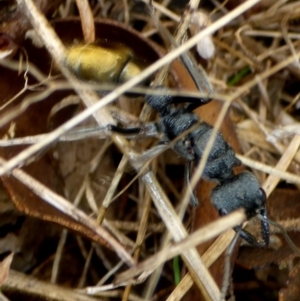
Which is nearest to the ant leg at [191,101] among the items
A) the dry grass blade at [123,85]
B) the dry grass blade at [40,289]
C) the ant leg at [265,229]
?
the dry grass blade at [123,85]

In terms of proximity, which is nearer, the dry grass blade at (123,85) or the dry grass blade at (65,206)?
the dry grass blade at (123,85)

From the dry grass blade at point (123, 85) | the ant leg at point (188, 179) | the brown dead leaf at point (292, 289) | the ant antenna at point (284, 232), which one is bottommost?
the brown dead leaf at point (292, 289)

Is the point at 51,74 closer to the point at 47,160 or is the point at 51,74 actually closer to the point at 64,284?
the point at 47,160

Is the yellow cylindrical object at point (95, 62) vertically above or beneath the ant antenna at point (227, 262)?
above

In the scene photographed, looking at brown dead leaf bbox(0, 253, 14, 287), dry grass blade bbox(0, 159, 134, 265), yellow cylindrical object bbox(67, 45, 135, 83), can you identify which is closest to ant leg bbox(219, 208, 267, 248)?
dry grass blade bbox(0, 159, 134, 265)

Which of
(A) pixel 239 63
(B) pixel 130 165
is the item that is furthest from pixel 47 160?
(A) pixel 239 63

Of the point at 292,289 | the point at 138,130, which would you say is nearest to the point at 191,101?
the point at 138,130

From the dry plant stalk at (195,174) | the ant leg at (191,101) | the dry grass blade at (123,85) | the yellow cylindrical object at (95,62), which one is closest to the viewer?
the dry grass blade at (123,85)

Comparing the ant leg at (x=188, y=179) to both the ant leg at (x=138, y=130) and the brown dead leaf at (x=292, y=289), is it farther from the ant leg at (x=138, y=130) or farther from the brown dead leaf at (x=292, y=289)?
the brown dead leaf at (x=292, y=289)
